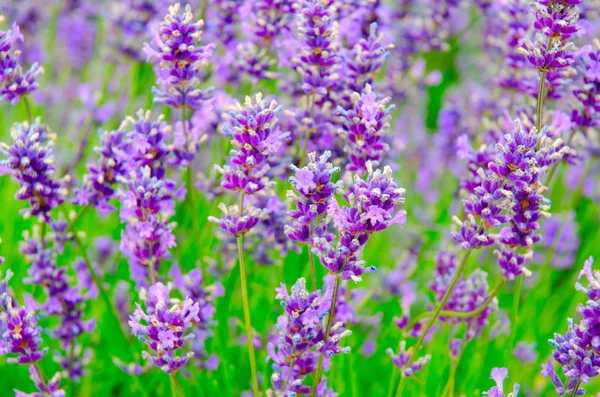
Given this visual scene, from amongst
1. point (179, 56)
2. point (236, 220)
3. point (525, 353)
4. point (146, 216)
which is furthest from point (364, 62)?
point (525, 353)

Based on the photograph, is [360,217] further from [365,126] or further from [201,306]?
[201,306]

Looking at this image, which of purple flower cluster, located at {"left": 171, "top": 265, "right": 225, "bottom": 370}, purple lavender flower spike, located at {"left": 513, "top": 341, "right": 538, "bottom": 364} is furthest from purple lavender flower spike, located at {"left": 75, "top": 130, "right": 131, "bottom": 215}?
purple lavender flower spike, located at {"left": 513, "top": 341, "right": 538, "bottom": 364}

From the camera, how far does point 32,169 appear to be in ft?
6.20

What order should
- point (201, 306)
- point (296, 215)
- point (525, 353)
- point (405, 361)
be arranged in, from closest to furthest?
point (296, 215) < point (405, 361) < point (201, 306) < point (525, 353)

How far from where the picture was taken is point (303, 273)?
8.73ft

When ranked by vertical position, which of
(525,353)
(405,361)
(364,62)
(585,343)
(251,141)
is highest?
(364,62)

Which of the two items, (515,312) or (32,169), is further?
(515,312)

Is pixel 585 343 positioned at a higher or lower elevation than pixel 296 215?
lower

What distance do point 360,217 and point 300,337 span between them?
345 mm

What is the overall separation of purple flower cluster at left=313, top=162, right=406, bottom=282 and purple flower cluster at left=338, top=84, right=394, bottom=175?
31 cm

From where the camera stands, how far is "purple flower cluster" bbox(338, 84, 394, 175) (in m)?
1.87

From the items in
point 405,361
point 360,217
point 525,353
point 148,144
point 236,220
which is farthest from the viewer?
point 525,353

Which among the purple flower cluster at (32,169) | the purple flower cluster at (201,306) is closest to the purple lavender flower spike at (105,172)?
the purple flower cluster at (32,169)

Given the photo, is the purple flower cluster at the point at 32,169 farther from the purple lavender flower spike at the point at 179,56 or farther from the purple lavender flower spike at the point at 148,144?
the purple lavender flower spike at the point at 179,56
